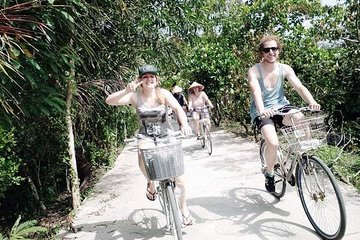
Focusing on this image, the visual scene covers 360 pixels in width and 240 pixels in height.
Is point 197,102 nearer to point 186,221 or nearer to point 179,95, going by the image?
point 179,95

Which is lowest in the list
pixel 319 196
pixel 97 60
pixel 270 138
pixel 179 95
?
pixel 319 196

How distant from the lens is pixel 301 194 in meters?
3.44

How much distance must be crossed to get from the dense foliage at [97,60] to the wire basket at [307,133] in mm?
2097

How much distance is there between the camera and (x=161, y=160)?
2.85m

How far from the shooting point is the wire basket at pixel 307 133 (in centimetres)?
311

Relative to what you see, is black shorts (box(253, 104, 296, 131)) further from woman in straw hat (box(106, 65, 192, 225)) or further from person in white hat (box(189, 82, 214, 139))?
person in white hat (box(189, 82, 214, 139))

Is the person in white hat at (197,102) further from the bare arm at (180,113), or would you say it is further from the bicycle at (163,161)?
the bicycle at (163,161)

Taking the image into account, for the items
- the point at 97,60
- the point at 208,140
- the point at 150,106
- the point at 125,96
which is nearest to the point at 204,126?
the point at 208,140

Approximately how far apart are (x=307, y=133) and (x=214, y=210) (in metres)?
1.60

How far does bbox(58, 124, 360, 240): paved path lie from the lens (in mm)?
3518

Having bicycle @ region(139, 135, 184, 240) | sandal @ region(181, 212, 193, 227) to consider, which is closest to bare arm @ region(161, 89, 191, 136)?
bicycle @ region(139, 135, 184, 240)

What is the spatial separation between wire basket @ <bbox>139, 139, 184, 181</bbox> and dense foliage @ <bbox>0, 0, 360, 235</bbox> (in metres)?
1.30

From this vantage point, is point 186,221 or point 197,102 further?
point 197,102

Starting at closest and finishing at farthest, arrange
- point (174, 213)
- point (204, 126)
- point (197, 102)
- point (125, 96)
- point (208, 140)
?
1. point (174, 213)
2. point (125, 96)
3. point (208, 140)
4. point (204, 126)
5. point (197, 102)
